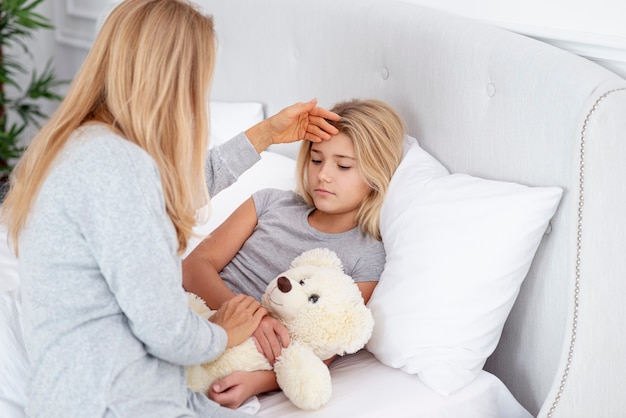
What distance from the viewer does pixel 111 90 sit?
1.17 meters

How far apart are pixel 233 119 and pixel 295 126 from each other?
660mm

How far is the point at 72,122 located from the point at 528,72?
2.82 feet

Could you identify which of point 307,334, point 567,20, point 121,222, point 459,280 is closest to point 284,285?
point 307,334

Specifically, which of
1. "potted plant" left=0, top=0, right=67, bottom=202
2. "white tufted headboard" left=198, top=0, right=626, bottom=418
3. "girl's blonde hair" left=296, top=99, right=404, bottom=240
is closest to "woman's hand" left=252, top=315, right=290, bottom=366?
"girl's blonde hair" left=296, top=99, right=404, bottom=240

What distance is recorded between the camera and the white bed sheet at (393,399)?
1359 mm

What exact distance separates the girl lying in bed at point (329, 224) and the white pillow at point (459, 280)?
5.9 inches

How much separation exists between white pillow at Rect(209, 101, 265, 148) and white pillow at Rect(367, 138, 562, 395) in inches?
38.4

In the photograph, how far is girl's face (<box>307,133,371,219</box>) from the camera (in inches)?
67.3

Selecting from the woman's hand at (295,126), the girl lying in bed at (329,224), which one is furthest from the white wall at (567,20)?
the woman's hand at (295,126)

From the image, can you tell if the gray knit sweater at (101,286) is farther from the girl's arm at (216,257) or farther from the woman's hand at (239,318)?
the girl's arm at (216,257)

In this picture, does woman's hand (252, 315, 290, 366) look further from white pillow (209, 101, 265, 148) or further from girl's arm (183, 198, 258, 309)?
white pillow (209, 101, 265, 148)

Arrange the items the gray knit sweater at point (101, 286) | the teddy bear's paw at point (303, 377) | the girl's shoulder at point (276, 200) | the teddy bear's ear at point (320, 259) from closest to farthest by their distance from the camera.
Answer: the gray knit sweater at point (101, 286) → the teddy bear's paw at point (303, 377) → the teddy bear's ear at point (320, 259) → the girl's shoulder at point (276, 200)

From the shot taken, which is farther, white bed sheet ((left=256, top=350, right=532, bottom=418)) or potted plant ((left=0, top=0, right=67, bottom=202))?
potted plant ((left=0, top=0, right=67, bottom=202))

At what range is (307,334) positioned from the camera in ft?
4.69
